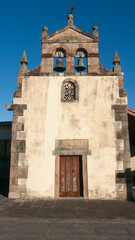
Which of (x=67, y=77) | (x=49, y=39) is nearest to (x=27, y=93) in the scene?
(x=67, y=77)

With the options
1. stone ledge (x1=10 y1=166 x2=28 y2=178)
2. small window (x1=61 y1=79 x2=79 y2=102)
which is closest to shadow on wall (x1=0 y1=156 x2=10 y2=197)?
stone ledge (x1=10 y1=166 x2=28 y2=178)

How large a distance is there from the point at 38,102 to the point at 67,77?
1.65 meters

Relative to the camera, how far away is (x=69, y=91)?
7520mm

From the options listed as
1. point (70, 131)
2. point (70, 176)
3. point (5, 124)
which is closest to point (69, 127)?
point (70, 131)

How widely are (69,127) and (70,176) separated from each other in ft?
6.37

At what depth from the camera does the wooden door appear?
6.83m

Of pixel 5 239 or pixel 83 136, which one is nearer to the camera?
pixel 5 239

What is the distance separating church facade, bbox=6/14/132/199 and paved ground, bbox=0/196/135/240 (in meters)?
0.70

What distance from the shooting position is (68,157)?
7121 millimetres

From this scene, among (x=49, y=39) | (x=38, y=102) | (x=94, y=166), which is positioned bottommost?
(x=94, y=166)

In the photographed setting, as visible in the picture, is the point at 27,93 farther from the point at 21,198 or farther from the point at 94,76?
the point at 21,198

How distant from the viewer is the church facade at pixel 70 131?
673 cm

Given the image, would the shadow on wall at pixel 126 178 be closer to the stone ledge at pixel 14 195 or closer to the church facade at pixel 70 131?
the church facade at pixel 70 131

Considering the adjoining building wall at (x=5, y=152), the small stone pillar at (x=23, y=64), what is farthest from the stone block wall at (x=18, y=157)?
the adjoining building wall at (x=5, y=152)
